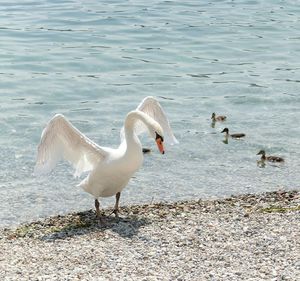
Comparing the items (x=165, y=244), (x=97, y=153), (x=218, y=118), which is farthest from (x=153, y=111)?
(x=218, y=118)

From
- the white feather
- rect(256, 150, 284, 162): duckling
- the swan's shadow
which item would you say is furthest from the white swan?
rect(256, 150, 284, 162): duckling

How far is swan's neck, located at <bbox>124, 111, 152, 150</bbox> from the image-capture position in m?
10.8

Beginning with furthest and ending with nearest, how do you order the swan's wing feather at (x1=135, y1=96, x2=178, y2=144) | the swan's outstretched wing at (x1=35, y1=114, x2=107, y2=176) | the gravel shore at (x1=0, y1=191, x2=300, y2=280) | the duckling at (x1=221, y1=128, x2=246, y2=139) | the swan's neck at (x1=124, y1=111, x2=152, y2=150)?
the duckling at (x1=221, y1=128, x2=246, y2=139) → the swan's wing feather at (x1=135, y1=96, x2=178, y2=144) → the swan's outstretched wing at (x1=35, y1=114, x2=107, y2=176) → the swan's neck at (x1=124, y1=111, x2=152, y2=150) → the gravel shore at (x1=0, y1=191, x2=300, y2=280)

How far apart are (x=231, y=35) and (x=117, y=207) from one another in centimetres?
1730

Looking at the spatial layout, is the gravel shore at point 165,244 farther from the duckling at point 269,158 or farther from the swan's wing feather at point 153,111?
the duckling at point 269,158

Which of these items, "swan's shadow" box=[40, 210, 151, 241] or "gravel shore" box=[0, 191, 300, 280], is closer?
"gravel shore" box=[0, 191, 300, 280]

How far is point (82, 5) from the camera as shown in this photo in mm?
33688

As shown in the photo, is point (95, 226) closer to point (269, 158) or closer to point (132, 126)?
point (132, 126)

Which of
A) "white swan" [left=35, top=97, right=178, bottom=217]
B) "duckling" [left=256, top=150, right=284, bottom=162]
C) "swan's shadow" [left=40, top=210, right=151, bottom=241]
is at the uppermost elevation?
"white swan" [left=35, top=97, right=178, bottom=217]

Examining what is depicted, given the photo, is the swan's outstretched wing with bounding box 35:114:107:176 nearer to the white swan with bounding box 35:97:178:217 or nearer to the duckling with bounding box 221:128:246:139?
the white swan with bounding box 35:97:178:217

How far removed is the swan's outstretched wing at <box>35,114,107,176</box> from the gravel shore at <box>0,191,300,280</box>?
0.86 m

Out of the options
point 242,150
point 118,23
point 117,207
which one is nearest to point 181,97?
point 242,150

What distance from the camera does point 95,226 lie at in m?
11.1

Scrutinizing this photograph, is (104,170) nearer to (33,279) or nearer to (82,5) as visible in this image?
(33,279)
